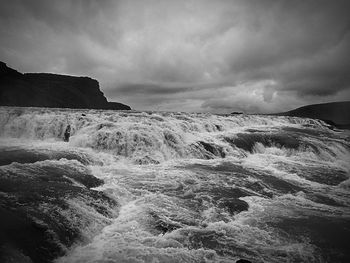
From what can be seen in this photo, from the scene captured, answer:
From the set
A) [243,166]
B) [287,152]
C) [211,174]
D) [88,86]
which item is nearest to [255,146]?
[287,152]

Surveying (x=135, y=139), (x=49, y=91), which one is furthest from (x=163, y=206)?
(x=49, y=91)

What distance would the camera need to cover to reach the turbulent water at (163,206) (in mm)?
5297

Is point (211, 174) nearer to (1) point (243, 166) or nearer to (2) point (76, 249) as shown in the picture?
(1) point (243, 166)

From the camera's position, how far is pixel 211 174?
39.3ft

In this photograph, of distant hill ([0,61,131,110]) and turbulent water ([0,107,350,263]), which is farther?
distant hill ([0,61,131,110])

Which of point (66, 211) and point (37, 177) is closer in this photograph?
point (66, 211)

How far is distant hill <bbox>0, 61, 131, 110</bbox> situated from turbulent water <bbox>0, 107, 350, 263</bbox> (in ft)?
259

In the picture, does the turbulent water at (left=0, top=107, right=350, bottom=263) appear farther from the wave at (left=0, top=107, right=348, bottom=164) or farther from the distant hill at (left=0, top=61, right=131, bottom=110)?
the distant hill at (left=0, top=61, right=131, bottom=110)

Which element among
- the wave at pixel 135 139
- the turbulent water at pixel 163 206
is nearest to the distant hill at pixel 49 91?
the wave at pixel 135 139

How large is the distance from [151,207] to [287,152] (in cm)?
1552

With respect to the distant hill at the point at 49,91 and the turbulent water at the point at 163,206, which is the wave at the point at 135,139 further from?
the distant hill at the point at 49,91

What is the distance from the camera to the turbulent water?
5297mm

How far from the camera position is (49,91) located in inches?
3920

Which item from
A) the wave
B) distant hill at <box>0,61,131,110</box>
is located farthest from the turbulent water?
distant hill at <box>0,61,131,110</box>
